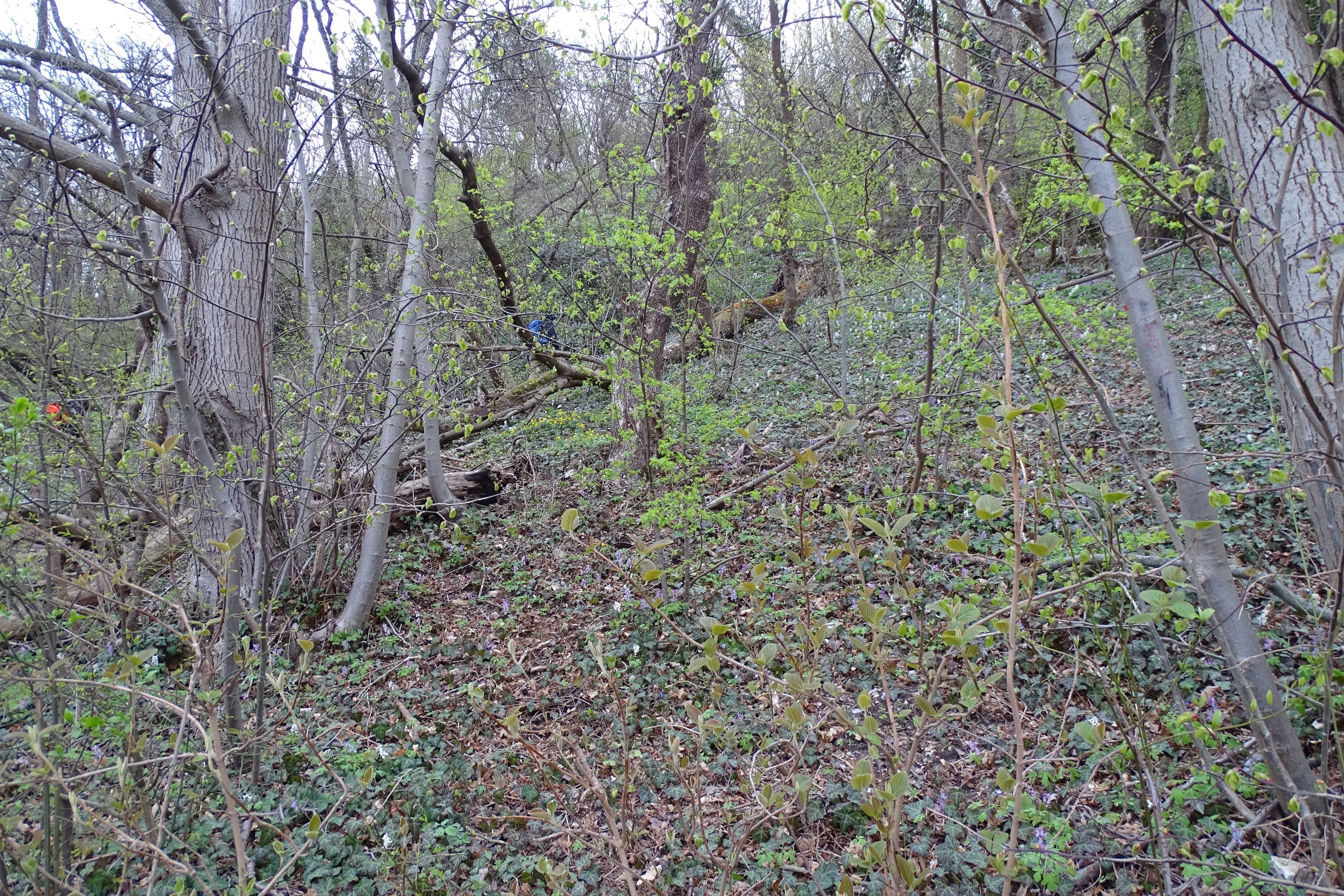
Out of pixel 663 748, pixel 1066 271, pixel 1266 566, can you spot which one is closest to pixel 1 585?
pixel 663 748

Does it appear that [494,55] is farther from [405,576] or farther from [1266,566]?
[1266,566]

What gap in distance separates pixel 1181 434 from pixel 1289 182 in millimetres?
1126

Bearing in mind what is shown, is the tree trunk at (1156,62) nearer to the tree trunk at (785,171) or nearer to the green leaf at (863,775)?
the tree trunk at (785,171)

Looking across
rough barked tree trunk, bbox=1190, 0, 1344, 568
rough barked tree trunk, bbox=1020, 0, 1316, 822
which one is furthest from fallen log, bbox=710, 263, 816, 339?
rough barked tree trunk, bbox=1020, 0, 1316, 822

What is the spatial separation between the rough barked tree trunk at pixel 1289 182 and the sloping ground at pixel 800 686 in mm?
382

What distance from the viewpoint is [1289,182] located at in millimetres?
2271

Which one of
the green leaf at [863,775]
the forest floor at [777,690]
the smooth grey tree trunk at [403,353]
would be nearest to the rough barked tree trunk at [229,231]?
the smooth grey tree trunk at [403,353]

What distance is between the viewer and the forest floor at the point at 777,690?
A: 1.92 meters

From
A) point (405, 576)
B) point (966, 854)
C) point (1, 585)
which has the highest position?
point (1, 585)

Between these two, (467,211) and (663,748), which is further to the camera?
(467,211)

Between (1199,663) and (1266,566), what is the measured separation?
2.47 ft

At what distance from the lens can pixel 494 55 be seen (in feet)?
17.3

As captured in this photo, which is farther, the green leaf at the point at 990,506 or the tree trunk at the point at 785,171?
the tree trunk at the point at 785,171

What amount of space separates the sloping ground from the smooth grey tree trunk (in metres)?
0.27
